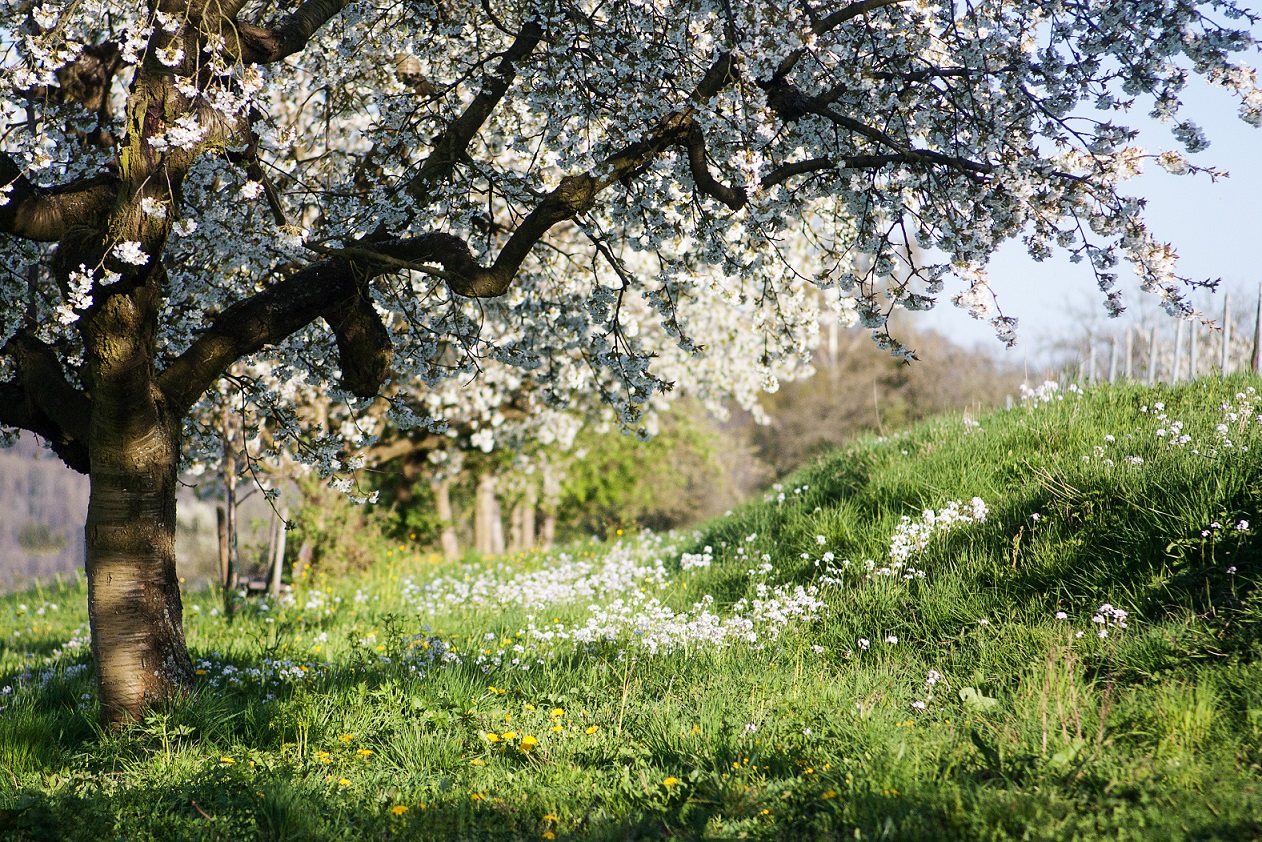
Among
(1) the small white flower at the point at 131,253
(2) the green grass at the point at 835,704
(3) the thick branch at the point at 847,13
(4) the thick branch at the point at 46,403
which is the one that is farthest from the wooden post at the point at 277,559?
(3) the thick branch at the point at 847,13

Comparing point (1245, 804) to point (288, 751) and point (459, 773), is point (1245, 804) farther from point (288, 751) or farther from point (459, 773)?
point (288, 751)

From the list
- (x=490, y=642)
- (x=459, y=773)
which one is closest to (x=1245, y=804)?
(x=459, y=773)

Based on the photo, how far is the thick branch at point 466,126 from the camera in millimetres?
5930

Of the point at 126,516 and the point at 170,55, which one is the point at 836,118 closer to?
the point at 170,55

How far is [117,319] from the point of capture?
491 centimetres

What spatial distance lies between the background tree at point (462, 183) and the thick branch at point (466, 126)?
0.02 m

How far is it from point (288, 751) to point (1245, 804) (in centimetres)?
418

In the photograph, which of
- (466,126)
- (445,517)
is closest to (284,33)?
(466,126)

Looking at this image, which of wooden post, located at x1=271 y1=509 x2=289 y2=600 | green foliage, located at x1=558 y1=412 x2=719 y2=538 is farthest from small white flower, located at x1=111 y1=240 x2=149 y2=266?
green foliage, located at x1=558 y1=412 x2=719 y2=538

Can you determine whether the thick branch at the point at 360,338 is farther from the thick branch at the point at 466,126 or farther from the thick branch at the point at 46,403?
the thick branch at the point at 46,403

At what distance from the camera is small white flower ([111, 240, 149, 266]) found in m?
4.59

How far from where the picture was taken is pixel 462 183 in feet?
20.7

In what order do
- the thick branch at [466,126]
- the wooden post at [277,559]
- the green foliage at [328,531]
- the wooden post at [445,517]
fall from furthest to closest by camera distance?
the wooden post at [445,517] → the green foliage at [328,531] → the wooden post at [277,559] → the thick branch at [466,126]

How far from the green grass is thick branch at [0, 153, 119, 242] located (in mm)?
2795
